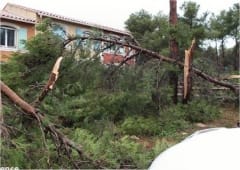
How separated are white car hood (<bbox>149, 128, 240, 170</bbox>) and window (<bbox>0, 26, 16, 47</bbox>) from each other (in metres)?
14.0

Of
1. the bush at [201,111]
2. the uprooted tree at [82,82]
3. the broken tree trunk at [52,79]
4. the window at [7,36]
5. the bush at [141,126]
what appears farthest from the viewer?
the window at [7,36]

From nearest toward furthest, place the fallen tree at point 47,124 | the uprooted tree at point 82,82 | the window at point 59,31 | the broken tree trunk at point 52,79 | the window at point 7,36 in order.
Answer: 1. the broken tree trunk at point 52,79
2. the fallen tree at point 47,124
3. the uprooted tree at point 82,82
4. the window at point 59,31
5. the window at point 7,36

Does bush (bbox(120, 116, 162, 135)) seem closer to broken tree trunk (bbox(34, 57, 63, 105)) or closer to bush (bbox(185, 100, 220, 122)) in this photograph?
bush (bbox(185, 100, 220, 122))

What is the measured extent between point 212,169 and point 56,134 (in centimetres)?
235

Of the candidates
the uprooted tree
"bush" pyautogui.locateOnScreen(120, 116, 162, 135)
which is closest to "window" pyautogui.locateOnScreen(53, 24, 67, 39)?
the uprooted tree

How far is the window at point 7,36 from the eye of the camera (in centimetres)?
1461

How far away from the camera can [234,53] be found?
15711 mm

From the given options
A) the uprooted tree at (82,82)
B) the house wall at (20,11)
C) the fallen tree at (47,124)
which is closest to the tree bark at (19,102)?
the fallen tree at (47,124)

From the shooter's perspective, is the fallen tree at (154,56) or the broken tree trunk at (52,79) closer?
the broken tree trunk at (52,79)

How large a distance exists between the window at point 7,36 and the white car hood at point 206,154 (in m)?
14.0

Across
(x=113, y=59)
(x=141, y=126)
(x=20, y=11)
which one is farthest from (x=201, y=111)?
(x=20, y=11)

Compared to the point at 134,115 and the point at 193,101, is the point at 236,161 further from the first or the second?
the point at 193,101

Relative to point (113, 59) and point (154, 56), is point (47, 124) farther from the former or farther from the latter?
point (154, 56)

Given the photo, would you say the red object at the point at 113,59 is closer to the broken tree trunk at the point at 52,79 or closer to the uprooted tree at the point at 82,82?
the uprooted tree at the point at 82,82
